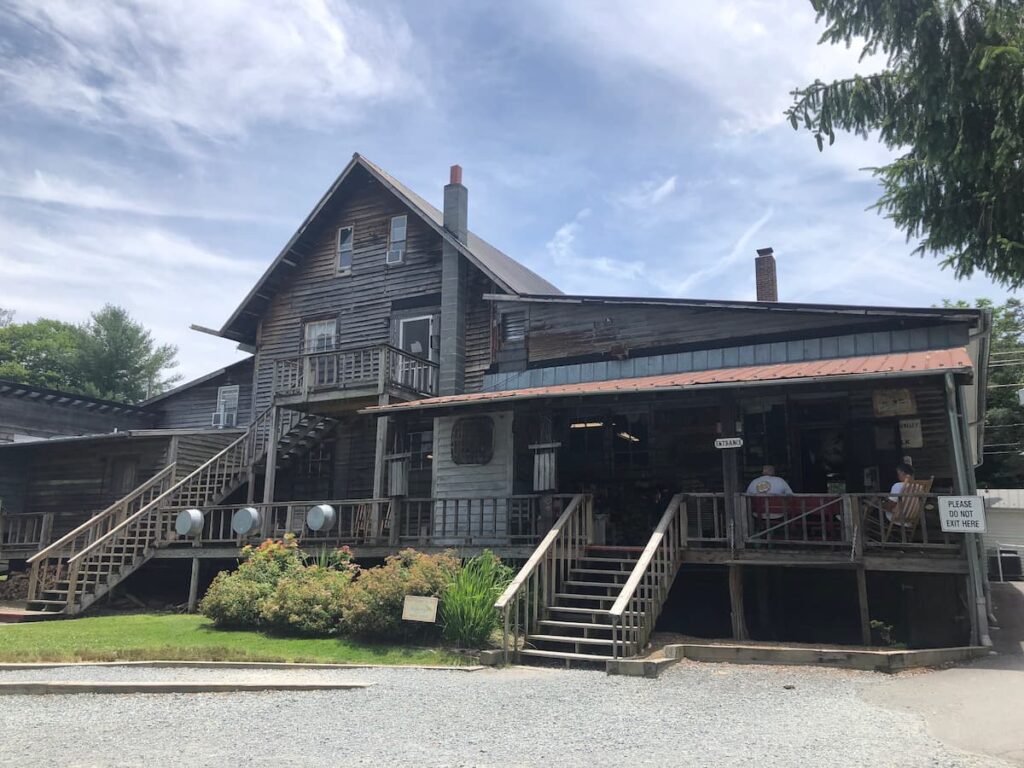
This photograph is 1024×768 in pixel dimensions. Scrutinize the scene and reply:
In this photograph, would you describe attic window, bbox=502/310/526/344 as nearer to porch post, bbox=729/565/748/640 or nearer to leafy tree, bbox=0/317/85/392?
porch post, bbox=729/565/748/640

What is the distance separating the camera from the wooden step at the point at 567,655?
1091 centimetres

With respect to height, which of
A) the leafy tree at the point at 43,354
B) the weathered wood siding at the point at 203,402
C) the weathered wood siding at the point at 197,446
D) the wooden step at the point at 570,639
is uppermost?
the leafy tree at the point at 43,354

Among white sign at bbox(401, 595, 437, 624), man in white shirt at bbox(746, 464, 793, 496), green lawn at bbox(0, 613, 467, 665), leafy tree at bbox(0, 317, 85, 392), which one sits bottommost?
green lawn at bbox(0, 613, 467, 665)

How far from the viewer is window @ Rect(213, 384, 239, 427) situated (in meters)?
28.1

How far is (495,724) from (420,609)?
4561mm

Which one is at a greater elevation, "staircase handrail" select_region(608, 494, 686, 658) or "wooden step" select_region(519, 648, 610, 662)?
"staircase handrail" select_region(608, 494, 686, 658)

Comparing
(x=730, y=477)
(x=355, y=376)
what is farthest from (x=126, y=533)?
(x=730, y=477)

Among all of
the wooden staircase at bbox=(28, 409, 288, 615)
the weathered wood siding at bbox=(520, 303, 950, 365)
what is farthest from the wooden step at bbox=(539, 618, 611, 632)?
the wooden staircase at bbox=(28, 409, 288, 615)

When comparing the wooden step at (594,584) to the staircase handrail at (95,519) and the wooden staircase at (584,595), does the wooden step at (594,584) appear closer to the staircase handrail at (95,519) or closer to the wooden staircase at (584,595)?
the wooden staircase at (584,595)

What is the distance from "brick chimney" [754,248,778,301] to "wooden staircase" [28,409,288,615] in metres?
13.6

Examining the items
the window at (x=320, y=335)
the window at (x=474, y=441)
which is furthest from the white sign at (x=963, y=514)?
the window at (x=320, y=335)

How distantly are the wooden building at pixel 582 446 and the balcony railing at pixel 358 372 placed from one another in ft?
0.27

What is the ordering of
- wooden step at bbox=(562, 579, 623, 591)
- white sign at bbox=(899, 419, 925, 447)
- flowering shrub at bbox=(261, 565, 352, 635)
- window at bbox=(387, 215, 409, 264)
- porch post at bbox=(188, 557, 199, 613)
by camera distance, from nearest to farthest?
wooden step at bbox=(562, 579, 623, 591)
flowering shrub at bbox=(261, 565, 352, 635)
white sign at bbox=(899, 419, 925, 447)
porch post at bbox=(188, 557, 199, 613)
window at bbox=(387, 215, 409, 264)

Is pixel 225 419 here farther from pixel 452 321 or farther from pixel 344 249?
pixel 452 321
